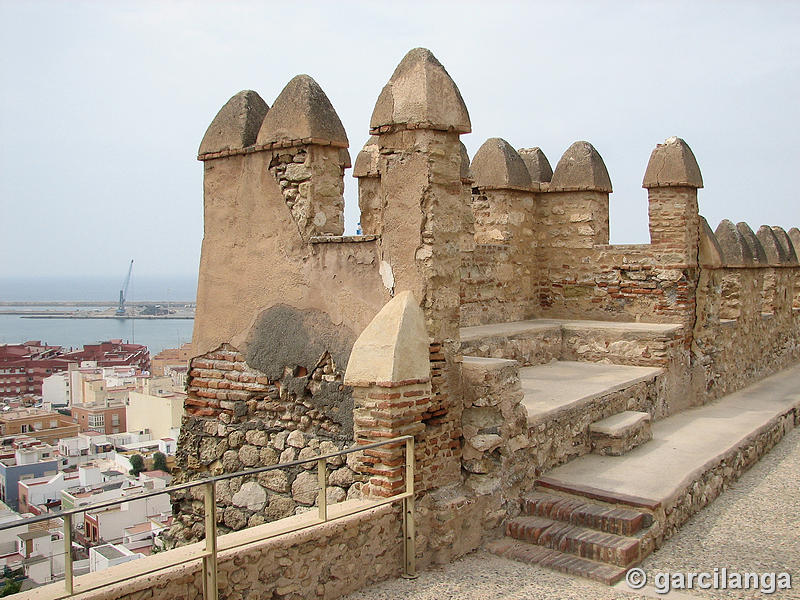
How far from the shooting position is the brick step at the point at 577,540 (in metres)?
5.49

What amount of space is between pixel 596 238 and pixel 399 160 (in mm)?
6699

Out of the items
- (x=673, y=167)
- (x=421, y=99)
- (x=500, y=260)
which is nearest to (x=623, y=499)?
(x=421, y=99)

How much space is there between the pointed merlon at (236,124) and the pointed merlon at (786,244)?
1303 centimetres

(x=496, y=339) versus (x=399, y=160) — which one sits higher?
(x=399, y=160)

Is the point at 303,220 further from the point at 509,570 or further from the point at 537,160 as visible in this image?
the point at 537,160

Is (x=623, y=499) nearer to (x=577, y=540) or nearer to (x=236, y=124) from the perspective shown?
(x=577, y=540)

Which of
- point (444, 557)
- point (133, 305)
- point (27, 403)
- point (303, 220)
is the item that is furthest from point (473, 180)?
point (133, 305)

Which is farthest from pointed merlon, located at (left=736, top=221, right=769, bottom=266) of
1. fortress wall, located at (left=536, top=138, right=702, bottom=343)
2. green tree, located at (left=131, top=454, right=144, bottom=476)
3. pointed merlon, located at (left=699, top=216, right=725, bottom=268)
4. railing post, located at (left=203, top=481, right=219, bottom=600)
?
railing post, located at (left=203, top=481, right=219, bottom=600)

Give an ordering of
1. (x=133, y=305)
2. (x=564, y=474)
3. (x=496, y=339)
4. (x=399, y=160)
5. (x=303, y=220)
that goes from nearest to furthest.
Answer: (x=399, y=160), (x=303, y=220), (x=564, y=474), (x=496, y=339), (x=133, y=305)

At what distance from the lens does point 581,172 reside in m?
11.8

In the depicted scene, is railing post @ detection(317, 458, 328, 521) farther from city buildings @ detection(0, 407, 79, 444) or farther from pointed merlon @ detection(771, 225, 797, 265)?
pointed merlon @ detection(771, 225, 797, 265)

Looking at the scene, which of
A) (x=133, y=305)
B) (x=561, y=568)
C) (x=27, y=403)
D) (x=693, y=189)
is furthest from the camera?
(x=133, y=305)

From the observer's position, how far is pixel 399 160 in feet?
19.2

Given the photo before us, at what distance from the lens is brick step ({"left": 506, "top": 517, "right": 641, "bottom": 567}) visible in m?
5.49
